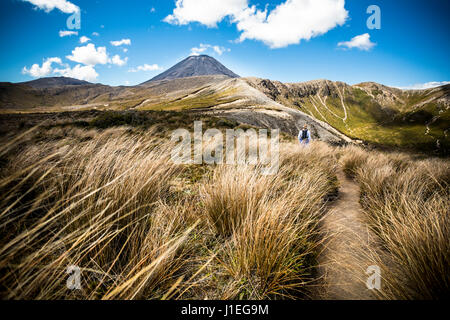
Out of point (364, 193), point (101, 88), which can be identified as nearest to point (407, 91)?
point (364, 193)

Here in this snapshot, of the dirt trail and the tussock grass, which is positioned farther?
the dirt trail

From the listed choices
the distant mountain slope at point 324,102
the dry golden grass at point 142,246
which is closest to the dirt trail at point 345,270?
the dry golden grass at point 142,246

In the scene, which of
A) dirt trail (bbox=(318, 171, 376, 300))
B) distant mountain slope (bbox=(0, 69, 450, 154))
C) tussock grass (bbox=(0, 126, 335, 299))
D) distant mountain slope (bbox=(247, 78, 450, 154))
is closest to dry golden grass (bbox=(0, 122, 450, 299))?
tussock grass (bbox=(0, 126, 335, 299))

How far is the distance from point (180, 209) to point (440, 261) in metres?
2.07

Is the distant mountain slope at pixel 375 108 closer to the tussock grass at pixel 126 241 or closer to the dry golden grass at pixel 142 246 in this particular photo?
the dry golden grass at pixel 142 246

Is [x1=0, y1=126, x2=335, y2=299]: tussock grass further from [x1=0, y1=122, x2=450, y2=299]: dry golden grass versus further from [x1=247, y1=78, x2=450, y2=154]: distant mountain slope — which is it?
[x1=247, y1=78, x2=450, y2=154]: distant mountain slope

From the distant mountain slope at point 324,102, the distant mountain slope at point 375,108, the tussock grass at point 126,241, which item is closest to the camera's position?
the tussock grass at point 126,241

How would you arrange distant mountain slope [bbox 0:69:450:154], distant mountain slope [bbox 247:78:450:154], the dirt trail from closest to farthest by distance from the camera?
the dirt trail < distant mountain slope [bbox 0:69:450:154] < distant mountain slope [bbox 247:78:450:154]

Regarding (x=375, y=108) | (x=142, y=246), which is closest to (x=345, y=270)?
(x=142, y=246)

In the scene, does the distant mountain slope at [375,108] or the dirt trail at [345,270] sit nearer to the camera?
the dirt trail at [345,270]

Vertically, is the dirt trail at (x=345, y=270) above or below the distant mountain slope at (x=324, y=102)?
below

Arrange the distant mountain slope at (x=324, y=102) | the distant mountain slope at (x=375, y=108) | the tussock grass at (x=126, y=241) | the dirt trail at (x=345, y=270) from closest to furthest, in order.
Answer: the tussock grass at (x=126, y=241), the dirt trail at (x=345, y=270), the distant mountain slope at (x=324, y=102), the distant mountain slope at (x=375, y=108)

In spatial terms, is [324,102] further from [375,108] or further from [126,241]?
[126,241]
